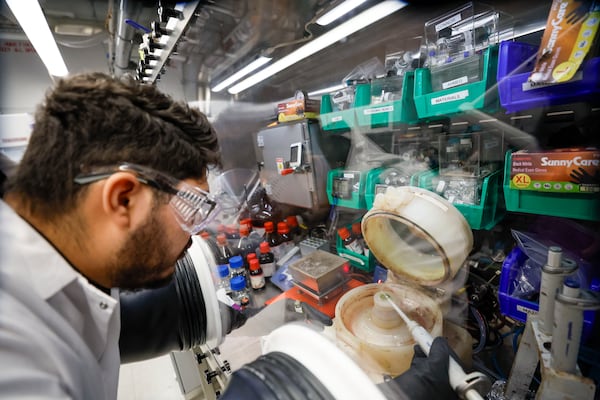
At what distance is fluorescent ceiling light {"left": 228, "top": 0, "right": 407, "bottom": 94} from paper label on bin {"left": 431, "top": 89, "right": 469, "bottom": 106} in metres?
0.59

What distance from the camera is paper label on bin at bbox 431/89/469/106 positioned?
795 millimetres

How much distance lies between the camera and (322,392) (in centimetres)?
39

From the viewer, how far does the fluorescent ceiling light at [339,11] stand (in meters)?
1.12

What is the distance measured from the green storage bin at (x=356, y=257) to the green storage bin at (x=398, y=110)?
58 centimetres

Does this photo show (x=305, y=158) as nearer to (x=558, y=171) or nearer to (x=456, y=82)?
(x=456, y=82)

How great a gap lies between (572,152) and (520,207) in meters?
0.18

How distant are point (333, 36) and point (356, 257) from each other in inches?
49.1

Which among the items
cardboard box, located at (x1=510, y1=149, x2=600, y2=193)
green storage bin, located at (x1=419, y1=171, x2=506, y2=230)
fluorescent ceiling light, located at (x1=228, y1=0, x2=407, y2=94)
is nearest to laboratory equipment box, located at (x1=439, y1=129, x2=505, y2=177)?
green storage bin, located at (x1=419, y1=171, x2=506, y2=230)

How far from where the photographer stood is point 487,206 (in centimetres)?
82

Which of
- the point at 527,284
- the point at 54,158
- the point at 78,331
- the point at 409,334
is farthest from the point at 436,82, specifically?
the point at 78,331

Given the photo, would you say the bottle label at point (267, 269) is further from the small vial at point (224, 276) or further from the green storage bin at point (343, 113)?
the green storage bin at point (343, 113)

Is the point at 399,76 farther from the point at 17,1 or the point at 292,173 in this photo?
the point at 17,1

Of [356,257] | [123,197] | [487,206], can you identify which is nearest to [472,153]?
[487,206]

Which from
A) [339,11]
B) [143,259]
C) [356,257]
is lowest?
[356,257]
